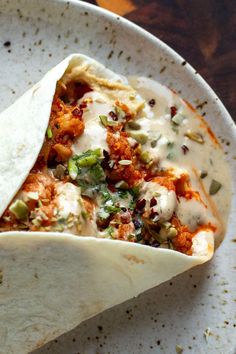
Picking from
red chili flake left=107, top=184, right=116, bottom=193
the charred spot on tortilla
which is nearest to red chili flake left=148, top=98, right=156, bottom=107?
the charred spot on tortilla

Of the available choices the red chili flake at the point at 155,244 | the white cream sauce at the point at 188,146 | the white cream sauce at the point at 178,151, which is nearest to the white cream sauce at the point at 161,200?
the white cream sauce at the point at 178,151

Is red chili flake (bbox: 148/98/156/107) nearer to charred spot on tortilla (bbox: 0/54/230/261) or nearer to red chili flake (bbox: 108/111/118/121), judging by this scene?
charred spot on tortilla (bbox: 0/54/230/261)

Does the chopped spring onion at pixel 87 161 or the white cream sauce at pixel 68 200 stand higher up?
the chopped spring onion at pixel 87 161

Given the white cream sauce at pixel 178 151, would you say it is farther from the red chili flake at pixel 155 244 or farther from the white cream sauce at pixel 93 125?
the red chili flake at pixel 155 244

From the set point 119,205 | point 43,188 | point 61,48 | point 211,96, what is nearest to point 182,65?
point 211,96

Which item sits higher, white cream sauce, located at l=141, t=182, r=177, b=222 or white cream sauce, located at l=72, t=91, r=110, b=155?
white cream sauce, located at l=72, t=91, r=110, b=155

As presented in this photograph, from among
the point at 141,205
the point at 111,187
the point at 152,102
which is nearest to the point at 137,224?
the point at 141,205
